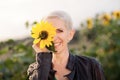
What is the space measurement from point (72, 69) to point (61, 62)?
0.10 meters

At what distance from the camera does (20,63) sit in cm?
557

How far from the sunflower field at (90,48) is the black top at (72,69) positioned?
705 millimetres

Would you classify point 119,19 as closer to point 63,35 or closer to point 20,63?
point 20,63

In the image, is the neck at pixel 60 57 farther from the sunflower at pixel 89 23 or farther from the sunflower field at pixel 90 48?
the sunflower at pixel 89 23

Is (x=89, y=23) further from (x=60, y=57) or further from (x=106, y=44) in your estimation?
(x=60, y=57)

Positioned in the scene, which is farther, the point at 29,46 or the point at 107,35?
the point at 107,35

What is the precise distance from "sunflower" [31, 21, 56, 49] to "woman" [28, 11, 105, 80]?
0.25 ft

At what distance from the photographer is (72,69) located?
372 centimetres

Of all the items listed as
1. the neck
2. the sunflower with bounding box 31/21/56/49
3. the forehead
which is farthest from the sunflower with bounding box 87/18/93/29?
the sunflower with bounding box 31/21/56/49

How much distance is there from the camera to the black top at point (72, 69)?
3625 mm

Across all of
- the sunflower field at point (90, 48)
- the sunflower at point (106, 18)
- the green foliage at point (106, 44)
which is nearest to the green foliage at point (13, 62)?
the sunflower field at point (90, 48)

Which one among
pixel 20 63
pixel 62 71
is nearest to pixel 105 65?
pixel 20 63

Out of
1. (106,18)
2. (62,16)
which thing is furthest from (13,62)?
(106,18)

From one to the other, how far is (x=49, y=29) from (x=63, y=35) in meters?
0.17
